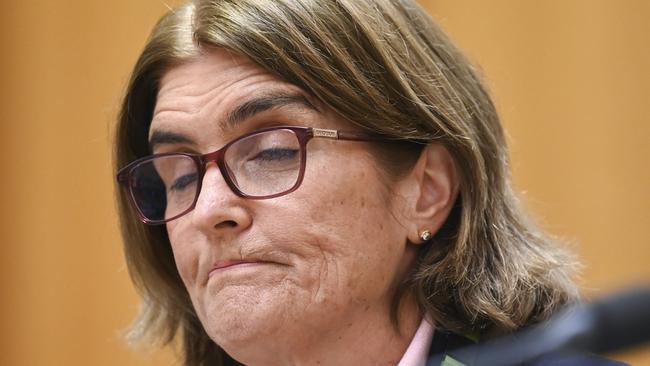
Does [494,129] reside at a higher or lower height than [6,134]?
higher

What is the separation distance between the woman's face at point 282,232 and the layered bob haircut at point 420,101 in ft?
0.14

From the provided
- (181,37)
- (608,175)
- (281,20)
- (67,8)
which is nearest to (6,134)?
(67,8)

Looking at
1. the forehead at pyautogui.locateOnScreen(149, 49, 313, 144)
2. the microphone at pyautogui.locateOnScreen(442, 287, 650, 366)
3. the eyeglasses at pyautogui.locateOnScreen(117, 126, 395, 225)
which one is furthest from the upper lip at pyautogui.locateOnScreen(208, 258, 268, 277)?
the microphone at pyautogui.locateOnScreen(442, 287, 650, 366)

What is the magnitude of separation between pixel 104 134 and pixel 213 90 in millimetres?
1322

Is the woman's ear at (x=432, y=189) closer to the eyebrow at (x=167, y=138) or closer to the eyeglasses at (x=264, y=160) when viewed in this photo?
the eyeglasses at (x=264, y=160)

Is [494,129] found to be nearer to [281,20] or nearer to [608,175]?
[281,20]

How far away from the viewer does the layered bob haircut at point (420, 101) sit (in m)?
1.57

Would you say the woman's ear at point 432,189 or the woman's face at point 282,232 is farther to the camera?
the woman's ear at point 432,189

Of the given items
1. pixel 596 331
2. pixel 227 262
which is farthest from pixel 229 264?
pixel 596 331

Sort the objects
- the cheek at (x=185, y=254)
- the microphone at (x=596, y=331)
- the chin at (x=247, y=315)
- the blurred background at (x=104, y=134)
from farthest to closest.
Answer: the blurred background at (x=104, y=134), the cheek at (x=185, y=254), the chin at (x=247, y=315), the microphone at (x=596, y=331)

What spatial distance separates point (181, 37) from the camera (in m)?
1.68

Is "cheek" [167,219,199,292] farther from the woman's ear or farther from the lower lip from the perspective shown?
the woman's ear

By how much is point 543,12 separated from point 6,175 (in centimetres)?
178

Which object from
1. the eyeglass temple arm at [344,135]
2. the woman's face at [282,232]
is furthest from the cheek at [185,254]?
the eyeglass temple arm at [344,135]
